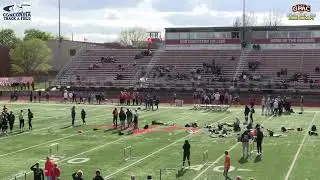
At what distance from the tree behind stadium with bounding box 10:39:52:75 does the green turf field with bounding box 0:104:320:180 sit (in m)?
46.7

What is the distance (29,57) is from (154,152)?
61525 mm

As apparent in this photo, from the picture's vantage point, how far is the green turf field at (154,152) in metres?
20.7

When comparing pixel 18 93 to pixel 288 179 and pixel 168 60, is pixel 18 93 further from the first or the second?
pixel 288 179

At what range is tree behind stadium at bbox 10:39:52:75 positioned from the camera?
82500 mm

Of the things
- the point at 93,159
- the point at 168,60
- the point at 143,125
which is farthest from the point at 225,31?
the point at 93,159

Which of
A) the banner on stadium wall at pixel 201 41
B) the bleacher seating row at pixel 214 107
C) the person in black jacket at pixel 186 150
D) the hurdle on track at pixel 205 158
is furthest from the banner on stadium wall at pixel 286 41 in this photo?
the person in black jacket at pixel 186 150

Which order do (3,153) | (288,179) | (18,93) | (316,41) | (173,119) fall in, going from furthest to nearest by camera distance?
(316,41) → (18,93) → (173,119) → (3,153) → (288,179)

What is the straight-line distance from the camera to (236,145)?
26.8 metres

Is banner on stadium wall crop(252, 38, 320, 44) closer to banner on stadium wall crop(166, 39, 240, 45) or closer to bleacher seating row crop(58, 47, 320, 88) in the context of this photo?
bleacher seating row crop(58, 47, 320, 88)

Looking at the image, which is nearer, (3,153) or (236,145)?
(3,153)

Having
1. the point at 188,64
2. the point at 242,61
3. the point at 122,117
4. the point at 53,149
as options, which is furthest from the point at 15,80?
the point at 53,149

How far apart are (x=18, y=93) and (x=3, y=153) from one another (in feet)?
114

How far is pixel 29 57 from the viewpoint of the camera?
273ft

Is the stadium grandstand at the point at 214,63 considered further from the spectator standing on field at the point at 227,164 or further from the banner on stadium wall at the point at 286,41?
the spectator standing on field at the point at 227,164
